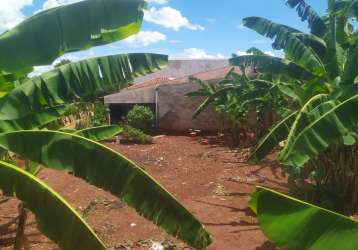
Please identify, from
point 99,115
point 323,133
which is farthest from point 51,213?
point 99,115

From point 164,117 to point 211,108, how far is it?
104 inches

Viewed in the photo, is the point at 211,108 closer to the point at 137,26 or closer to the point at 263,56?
the point at 263,56

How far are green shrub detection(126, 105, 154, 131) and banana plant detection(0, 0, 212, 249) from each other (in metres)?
16.3

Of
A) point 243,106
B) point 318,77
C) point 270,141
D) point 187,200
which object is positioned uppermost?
point 318,77

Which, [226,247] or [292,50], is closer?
[226,247]

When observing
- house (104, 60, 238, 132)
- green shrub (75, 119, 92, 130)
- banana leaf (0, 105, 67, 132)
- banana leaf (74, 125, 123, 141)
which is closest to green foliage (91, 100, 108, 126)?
green shrub (75, 119, 92, 130)

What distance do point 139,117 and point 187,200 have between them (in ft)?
40.0

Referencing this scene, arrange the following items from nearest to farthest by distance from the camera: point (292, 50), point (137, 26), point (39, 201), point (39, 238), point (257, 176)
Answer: point (39, 201) < point (137, 26) < point (39, 238) < point (292, 50) < point (257, 176)

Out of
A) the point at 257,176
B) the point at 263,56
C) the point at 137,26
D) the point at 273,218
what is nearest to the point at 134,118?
the point at 257,176

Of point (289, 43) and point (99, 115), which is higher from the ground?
point (289, 43)

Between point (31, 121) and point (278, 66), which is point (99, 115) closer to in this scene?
point (278, 66)

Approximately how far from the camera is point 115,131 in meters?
6.86

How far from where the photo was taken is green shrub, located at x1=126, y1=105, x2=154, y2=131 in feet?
66.9

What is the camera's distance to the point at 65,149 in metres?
3.72
